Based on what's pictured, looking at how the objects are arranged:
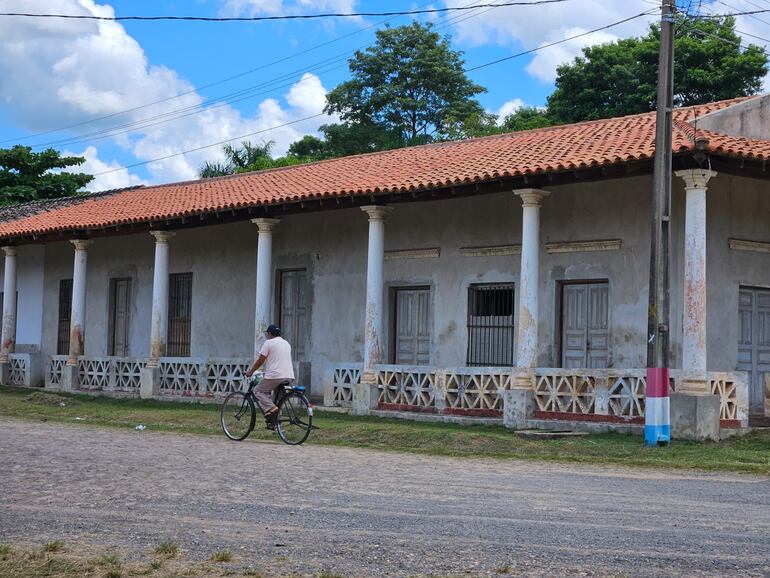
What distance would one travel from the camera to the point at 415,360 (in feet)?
59.6

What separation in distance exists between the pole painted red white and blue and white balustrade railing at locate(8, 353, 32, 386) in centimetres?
1610

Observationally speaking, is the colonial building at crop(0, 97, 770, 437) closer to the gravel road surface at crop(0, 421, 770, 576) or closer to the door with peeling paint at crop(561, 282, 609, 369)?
the door with peeling paint at crop(561, 282, 609, 369)

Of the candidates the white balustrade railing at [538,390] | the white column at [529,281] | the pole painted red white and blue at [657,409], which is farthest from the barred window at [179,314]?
the pole painted red white and blue at [657,409]

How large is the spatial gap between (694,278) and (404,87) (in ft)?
123

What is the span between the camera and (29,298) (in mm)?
26016

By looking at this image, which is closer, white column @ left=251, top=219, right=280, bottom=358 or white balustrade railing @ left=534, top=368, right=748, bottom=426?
white balustrade railing @ left=534, top=368, right=748, bottom=426

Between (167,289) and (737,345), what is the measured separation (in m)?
11.1

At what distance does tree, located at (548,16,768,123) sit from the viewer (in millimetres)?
34125

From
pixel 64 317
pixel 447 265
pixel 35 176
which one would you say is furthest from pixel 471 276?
pixel 35 176

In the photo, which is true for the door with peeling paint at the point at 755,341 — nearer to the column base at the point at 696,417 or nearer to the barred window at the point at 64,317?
the column base at the point at 696,417

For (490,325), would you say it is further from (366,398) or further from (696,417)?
(696,417)

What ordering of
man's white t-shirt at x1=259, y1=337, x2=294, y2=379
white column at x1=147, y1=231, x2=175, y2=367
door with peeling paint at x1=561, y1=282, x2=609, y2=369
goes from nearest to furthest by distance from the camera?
man's white t-shirt at x1=259, y1=337, x2=294, y2=379 → door with peeling paint at x1=561, y1=282, x2=609, y2=369 → white column at x1=147, y1=231, x2=175, y2=367

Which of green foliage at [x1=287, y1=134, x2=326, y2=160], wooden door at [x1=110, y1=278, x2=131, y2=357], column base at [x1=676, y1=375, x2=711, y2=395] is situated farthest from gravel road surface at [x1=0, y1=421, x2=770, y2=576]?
green foliage at [x1=287, y1=134, x2=326, y2=160]

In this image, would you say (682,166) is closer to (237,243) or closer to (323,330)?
(323,330)
